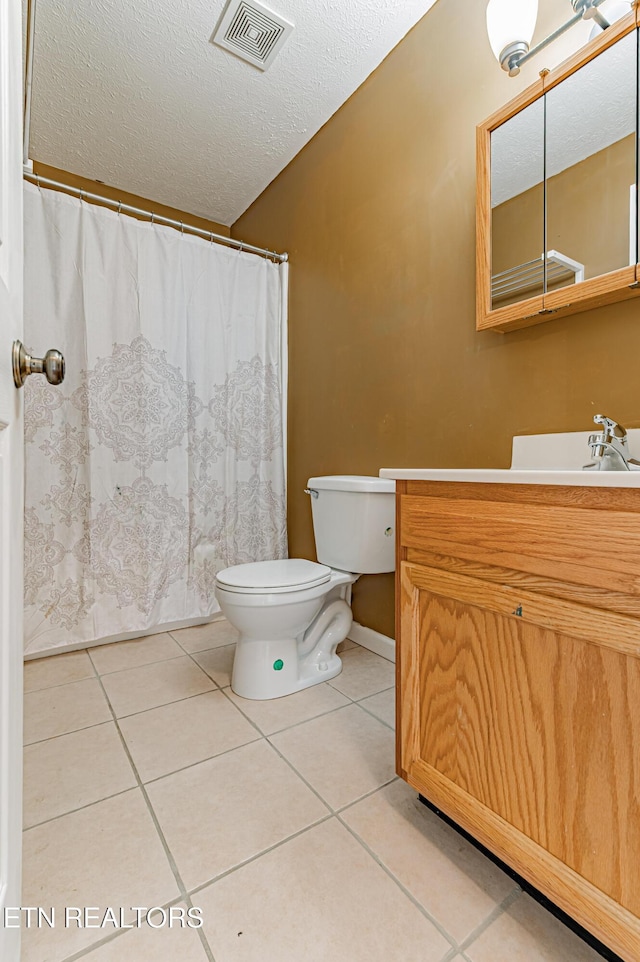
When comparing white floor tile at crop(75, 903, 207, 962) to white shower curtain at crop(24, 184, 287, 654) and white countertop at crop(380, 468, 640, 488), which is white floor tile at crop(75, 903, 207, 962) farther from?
white shower curtain at crop(24, 184, 287, 654)

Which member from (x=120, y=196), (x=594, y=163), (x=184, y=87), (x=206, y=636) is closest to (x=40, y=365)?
(x=594, y=163)

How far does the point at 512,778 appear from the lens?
2.58 feet

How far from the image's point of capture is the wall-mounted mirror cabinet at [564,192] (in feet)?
3.48

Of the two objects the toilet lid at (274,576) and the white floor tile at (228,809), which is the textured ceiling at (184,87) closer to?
the toilet lid at (274,576)

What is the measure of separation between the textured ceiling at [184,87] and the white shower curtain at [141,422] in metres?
0.46

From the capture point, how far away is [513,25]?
1182 millimetres

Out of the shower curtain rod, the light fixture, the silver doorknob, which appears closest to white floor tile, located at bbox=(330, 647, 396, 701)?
the silver doorknob

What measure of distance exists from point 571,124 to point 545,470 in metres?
0.96

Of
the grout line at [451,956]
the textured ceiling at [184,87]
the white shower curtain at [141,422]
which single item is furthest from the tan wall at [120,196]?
the grout line at [451,956]

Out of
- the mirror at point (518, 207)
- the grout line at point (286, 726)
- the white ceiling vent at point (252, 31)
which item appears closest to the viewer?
the mirror at point (518, 207)

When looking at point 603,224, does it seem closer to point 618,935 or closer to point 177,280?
point 618,935

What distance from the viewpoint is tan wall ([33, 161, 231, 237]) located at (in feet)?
7.64

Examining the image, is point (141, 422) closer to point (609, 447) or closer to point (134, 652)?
point (134, 652)

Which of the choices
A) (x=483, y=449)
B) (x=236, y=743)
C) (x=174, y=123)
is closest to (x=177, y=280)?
(x=174, y=123)
